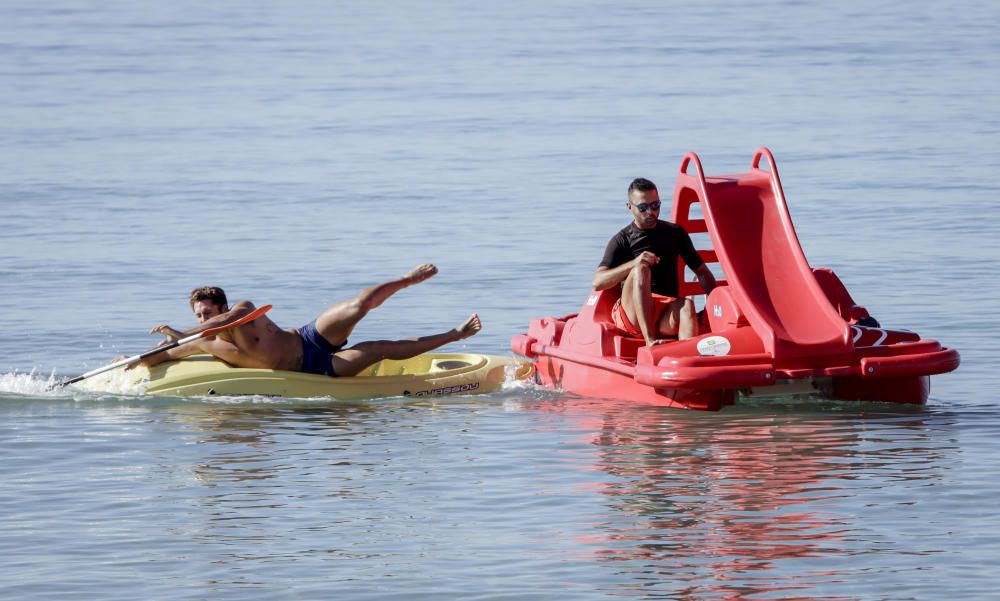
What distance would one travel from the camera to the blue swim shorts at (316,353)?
1301cm

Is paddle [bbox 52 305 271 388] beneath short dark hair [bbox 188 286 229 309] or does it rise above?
beneath

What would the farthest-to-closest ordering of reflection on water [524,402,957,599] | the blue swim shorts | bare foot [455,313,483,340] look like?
bare foot [455,313,483,340], the blue swim shorts, reflection on water [524,402,957,599]

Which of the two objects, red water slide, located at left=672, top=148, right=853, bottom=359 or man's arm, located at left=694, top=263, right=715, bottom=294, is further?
man's arm, located at left=694, top=263, right=715, bottom=294

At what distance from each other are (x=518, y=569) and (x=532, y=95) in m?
27.7

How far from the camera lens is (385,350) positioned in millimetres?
13141

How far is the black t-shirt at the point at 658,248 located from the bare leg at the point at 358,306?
51.8 inches

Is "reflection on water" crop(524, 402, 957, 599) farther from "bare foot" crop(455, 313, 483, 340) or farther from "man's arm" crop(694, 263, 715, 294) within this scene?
"man's arm" crop(694, 263, 715, 294)

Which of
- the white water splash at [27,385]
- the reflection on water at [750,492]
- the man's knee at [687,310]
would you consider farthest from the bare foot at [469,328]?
the white water splash at [27,385]

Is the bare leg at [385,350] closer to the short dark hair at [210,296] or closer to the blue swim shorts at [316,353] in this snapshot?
the blue swim shorts at [316,353]

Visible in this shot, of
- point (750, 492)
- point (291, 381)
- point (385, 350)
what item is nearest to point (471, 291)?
point (385, 350)

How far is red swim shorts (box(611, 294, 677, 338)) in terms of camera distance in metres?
12.5

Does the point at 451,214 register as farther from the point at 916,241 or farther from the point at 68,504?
the point at 68,504

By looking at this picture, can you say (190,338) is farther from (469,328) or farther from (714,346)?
(714,346)

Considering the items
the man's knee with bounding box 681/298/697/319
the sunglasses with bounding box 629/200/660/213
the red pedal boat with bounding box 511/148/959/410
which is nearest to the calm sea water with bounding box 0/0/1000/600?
the red pedal boat with bounding box 511/148/959/410
